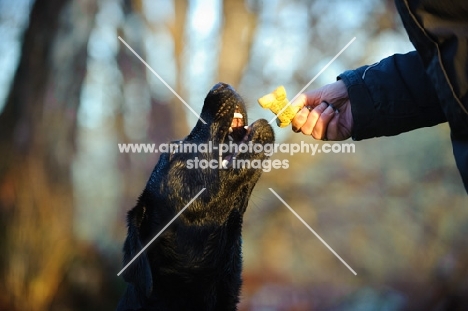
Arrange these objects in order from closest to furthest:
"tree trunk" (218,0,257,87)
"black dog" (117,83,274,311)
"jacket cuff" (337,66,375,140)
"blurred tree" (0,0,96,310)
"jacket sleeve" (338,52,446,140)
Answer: "jacket sleeve" (338,52,446,140), "jacket cuff" (337,66,375,140), "black dog" (117,83,274,311), "blurred tree" (0,0,96,310), "tree trunk" (218,0,257,87)

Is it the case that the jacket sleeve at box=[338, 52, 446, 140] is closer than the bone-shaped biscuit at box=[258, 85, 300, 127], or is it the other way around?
the jacket sleeve at box=[338, 52, 446, 140]

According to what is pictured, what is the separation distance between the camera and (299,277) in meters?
6.59

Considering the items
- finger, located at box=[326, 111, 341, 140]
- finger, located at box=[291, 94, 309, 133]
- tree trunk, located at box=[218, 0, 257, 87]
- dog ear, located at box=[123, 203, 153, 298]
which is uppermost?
tree trunk, located at box=[218, 0, 257, 87]

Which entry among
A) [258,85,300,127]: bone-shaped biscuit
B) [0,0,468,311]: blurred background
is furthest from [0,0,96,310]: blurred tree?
[258,85,300,127]: bone-shaped biscuit

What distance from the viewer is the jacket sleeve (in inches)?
89.1

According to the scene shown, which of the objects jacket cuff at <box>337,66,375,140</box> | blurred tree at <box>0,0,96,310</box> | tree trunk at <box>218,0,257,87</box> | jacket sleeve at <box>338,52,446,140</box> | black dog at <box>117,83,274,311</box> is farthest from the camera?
tree trunk at <box>218,0,257,87</box>

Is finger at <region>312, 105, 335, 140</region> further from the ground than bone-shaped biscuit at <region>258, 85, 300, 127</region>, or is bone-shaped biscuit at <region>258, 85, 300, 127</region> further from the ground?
bone-shaped biscuit at <region>258, 85, 300, 127</region>

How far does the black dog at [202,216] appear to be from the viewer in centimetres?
252

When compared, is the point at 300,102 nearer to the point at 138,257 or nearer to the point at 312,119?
the point at 312,119

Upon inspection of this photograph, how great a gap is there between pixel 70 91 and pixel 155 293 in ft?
14.5

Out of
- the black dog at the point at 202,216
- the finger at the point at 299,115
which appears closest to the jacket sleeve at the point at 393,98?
the finger at the point at 299,115

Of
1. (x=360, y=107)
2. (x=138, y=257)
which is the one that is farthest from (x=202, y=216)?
(x=360, y=107)

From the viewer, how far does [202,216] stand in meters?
2.66

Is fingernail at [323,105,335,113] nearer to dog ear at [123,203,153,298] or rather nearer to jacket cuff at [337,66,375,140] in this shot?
jacket cuff at [337,66,375,140]
